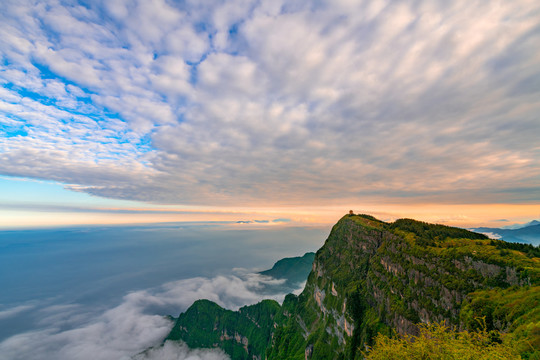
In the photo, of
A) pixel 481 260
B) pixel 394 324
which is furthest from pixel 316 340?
pixel 481 260

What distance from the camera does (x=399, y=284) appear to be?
77438 millimetres

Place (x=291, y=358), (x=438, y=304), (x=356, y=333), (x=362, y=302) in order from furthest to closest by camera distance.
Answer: (x=291, y=358), (x=362, y=302), (x=356, y=333), (x=438, y=304)

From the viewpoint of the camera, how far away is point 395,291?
79375 mm

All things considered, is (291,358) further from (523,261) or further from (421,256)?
(523,261)

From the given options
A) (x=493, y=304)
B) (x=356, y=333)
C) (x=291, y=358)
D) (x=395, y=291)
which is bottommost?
(x=291, y=358)

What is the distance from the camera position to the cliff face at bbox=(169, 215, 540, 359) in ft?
154

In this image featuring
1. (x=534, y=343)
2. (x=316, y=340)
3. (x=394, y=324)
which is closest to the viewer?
(x=534, y=343)

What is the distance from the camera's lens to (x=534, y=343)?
2717cm

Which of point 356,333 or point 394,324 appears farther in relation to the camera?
point 356,333

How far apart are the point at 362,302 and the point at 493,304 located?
207 ft

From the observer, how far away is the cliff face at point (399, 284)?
46.8 meters

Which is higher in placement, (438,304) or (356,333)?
(438,304)

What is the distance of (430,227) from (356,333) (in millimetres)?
57546

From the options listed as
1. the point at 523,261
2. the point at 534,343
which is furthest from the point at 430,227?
the point at 534,343
